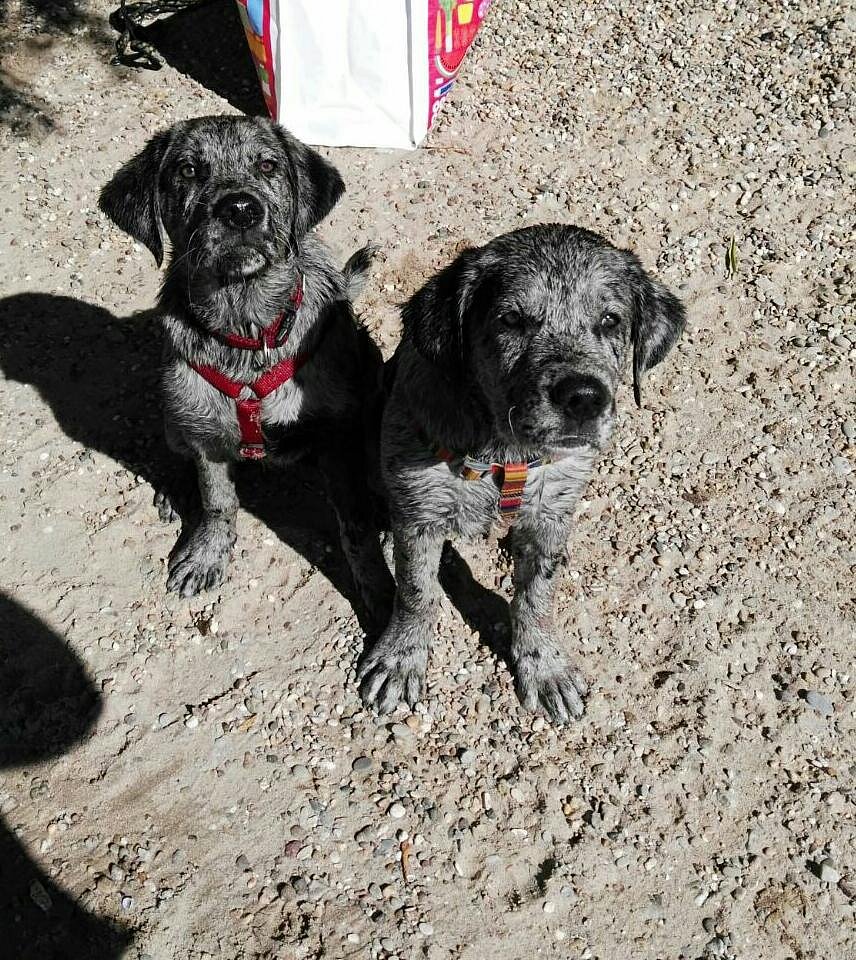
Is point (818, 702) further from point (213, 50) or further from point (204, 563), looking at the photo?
point (213, 50)

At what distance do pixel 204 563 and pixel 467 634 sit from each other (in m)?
1.44

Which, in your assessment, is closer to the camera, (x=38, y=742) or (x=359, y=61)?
(x=38, y=742)

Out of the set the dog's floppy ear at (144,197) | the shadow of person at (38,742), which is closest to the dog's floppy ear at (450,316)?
the dog's floppy ear at (144,197)

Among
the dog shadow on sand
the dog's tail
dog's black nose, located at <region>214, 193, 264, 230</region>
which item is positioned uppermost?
dog's black nose, located at <region>214, 193, 264, 230</region>

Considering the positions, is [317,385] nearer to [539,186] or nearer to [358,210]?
[358,210]

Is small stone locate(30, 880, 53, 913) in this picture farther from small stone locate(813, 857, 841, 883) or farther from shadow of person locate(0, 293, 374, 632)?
small stone locate(813, 857, 841, 883)

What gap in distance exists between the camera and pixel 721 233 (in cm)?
650

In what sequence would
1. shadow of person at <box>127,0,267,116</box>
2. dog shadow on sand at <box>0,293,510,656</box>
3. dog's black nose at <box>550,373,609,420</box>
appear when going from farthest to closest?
shadow of person at <box>127,0,267,116</box> → dog shadow on sand at <box>0,293,510,656</box> → dog's black nose at <box>550,373,609,420</box>

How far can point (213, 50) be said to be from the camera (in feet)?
25.5

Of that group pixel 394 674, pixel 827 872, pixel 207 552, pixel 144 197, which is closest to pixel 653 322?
pixel 394 674

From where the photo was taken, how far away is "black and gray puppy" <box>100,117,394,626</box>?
13.2 feet

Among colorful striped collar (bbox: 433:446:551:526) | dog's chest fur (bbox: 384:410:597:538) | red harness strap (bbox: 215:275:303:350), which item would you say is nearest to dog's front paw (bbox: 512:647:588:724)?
dog's chest fur (bbox: 384:410:597:538)

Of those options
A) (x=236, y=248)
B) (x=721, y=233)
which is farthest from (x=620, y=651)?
(x=721, y=233)

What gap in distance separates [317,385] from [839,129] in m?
5.18
